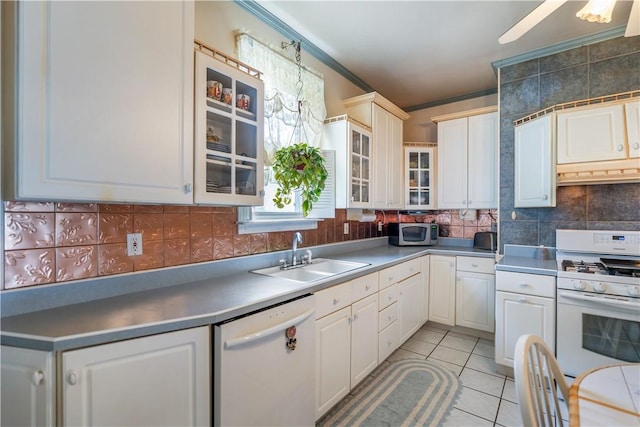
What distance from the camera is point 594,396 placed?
0.87 metres

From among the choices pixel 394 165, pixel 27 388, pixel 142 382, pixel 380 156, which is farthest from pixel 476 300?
pixel 27 388

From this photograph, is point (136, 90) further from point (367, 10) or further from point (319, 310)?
point (367, 10)

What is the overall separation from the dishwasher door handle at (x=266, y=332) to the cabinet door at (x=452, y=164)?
2.45 m

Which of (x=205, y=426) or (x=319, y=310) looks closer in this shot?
(x=205, y=426)

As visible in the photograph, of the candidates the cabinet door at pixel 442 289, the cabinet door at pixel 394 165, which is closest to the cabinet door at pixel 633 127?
the cabinet door at pixel 442 289

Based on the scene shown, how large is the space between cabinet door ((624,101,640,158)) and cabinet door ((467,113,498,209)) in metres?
1.03

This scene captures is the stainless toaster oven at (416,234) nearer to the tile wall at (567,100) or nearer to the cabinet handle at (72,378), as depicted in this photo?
the tile wall at (567,100)

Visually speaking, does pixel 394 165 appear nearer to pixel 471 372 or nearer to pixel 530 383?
pixel 471 372

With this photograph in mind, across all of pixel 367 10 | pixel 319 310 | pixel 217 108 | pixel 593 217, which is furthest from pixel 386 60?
pixel 319 310

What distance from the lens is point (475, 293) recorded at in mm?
2869

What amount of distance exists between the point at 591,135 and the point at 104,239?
317cm

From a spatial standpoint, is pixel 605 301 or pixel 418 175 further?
pixel 418 175

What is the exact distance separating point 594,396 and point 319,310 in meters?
1.14

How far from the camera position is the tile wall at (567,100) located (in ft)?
7.45
